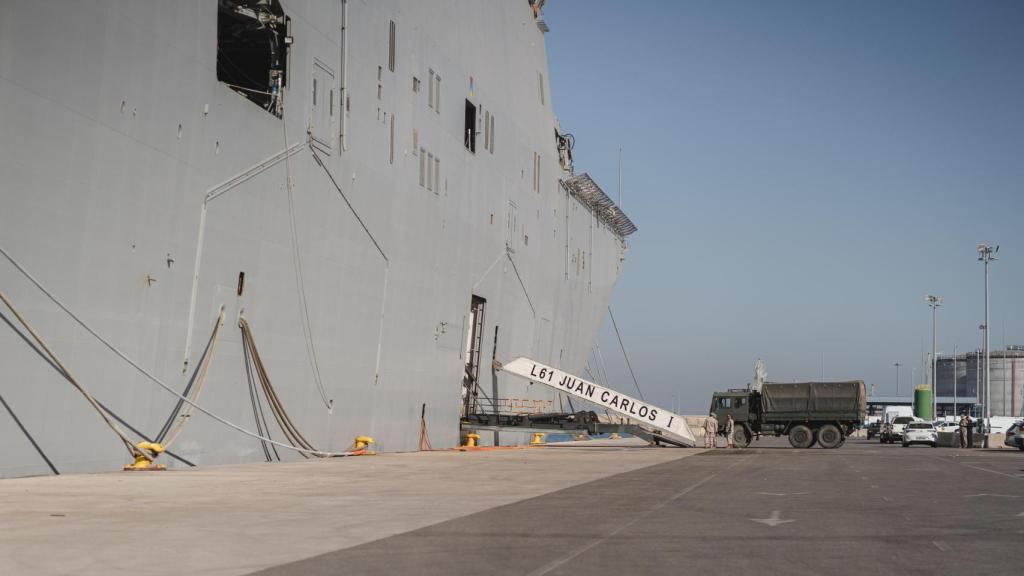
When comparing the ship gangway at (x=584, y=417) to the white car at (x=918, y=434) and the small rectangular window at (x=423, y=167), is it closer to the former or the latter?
the small rectangular window at (x=423, y=167)

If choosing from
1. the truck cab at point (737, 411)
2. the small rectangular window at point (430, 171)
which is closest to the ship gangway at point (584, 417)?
the truck cab at point (737, 411)

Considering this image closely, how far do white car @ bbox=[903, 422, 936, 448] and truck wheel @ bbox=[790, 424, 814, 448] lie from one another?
614 inches

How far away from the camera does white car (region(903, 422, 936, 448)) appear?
59562mm

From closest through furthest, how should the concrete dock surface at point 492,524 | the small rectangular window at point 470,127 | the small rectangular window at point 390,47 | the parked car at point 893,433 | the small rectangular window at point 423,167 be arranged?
the concrete dock surface at point 492,524 < the small rectangular window at point 390,47 < the small rectangular window at point 423,167 < the small rectangular window at point 470,127 < the parked car at point 893,433

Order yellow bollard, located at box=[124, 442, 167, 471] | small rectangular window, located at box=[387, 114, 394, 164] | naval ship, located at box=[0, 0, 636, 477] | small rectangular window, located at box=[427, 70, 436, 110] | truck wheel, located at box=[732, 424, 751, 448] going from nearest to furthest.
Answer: naval ship, located at box=[0, 0, 636, 477]
yellow bollard, located at box=[124, 442, 167, 471]
small rectangular window, located at box=[387, 114, 394, 164]
small rectangular window, located at box=[427, 70, 436, 110]
truck wheel, located at box=[732, 424, 751, 448]

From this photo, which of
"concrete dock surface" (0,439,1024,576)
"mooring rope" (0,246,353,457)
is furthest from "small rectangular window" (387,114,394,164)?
"concrete dock surface" (0,439,1024,576)

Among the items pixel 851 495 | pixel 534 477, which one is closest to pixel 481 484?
pixel 534 477

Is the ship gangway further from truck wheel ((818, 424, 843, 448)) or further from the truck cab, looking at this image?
truck wheel ((818, 424, 843, 448))

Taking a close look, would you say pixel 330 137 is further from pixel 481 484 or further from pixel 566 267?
pixel 566 267

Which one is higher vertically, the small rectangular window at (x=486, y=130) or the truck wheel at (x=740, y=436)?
the small rectangular window at (x=486, y=130)

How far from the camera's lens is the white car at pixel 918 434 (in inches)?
2345

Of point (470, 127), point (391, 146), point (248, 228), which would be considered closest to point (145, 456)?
point (248, 228)

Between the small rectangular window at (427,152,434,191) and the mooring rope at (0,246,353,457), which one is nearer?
the mooring rope at (0,246,353,457)

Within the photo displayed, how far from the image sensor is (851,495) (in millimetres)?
18328
